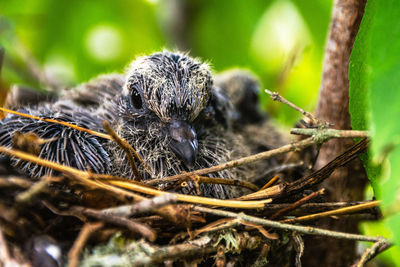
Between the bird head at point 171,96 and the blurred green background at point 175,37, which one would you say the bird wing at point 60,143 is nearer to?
the bird head at point 171,96

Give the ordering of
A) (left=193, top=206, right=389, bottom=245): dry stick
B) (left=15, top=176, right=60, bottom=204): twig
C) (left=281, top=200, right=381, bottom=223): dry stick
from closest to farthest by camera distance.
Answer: (left=15, top=176, right=60, bottom=204): twig < (left=193, top=206, right=389, bottom=245): dry stick < (left=281, top=200, right=381, bottom=223): dry stick

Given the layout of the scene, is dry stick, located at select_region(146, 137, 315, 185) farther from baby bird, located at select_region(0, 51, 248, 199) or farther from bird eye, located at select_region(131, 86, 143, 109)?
bird eye, located at select_region(131, 86, 143, 109)

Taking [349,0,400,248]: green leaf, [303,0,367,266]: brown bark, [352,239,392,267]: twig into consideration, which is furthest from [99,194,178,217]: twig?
[303,0,367,266]: brown bark

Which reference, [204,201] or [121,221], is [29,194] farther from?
[204,201]

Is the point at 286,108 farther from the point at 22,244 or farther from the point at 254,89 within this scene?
the point at 22,244

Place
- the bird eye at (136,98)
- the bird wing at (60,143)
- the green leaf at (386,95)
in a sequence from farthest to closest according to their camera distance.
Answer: the bird eye at (136,98), the bird wing at (60,143), the green leaf at (386,95)

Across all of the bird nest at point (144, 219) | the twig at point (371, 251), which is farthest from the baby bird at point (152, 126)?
the twig at point (371, 251)
